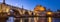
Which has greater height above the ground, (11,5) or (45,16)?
(11,5)

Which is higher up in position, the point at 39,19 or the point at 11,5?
the point at 11,5

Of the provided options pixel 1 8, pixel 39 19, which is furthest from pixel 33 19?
pixel 1 8

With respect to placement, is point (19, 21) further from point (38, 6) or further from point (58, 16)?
→ point (58, 16)

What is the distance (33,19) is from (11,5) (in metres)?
0.25

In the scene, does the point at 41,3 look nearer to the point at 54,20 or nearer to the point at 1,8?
the point at 54,20

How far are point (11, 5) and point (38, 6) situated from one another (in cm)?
26

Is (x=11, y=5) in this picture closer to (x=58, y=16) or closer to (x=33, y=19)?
(x=33, y=19)

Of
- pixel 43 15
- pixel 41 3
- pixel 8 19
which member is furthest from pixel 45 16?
pixel 8 19

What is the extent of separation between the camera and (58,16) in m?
1.17

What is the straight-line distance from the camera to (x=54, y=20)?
1.16 metres

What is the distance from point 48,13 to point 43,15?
5 cm

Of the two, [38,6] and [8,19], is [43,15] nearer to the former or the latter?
[38,6]

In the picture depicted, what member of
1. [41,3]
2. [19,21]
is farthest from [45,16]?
[19,21]

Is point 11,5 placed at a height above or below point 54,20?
above
